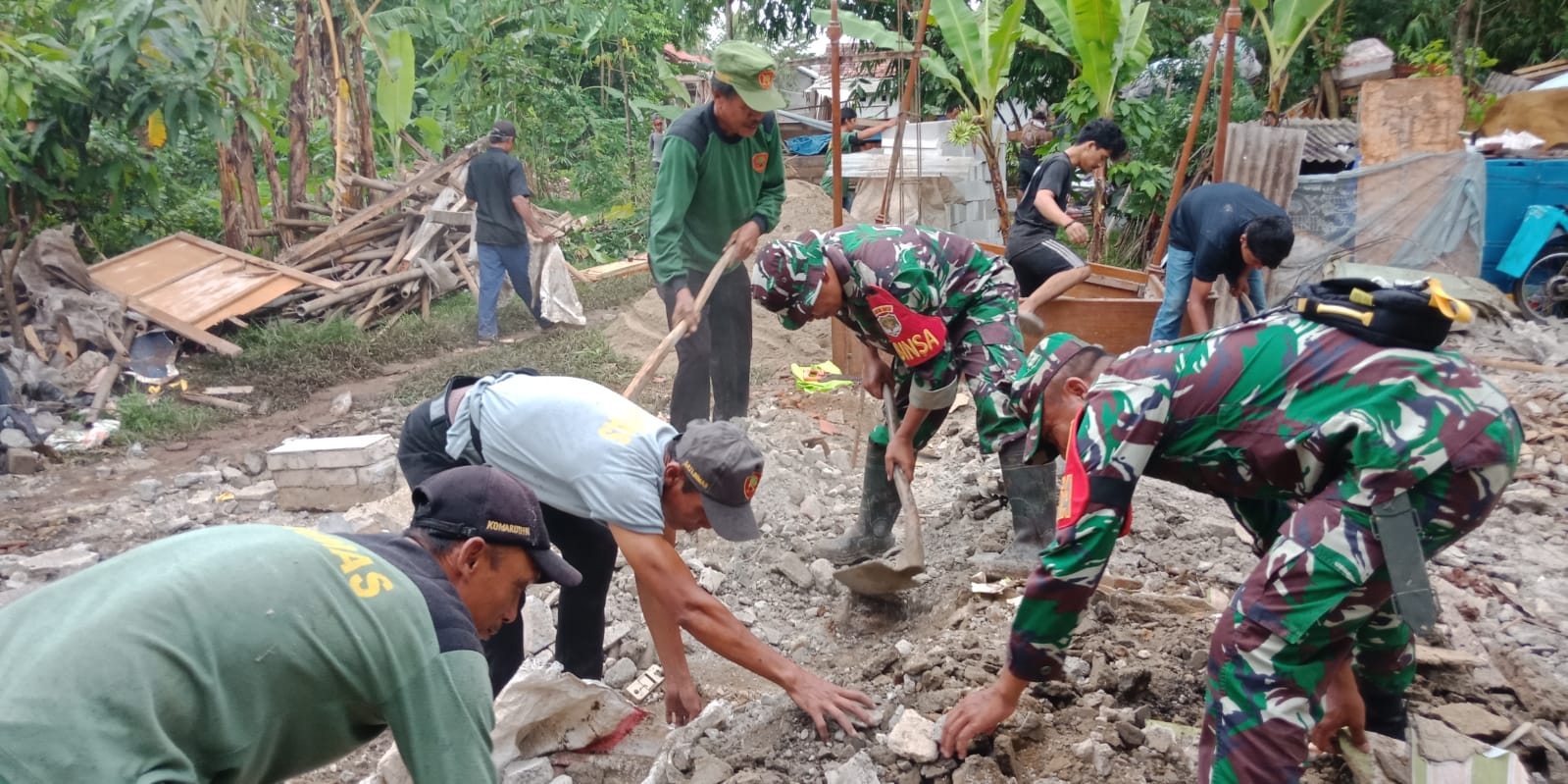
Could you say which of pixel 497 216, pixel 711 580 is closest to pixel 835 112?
pixel 711 580

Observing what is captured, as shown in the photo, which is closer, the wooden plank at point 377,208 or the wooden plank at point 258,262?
the wooden plank at point 258,262

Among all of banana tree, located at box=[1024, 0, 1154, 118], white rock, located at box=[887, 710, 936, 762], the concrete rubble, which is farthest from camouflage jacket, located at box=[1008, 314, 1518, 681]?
banana tree, located at box=[1024, 0, 1154, 118]

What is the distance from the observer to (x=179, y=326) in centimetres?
763

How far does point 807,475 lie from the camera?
532cm

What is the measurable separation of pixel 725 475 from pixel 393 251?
8.31 metres

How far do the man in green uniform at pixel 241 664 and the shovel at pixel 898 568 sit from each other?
2020mm

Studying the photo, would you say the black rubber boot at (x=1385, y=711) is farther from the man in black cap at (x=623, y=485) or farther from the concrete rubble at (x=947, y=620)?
the man in black cap at (x=623, y=485)

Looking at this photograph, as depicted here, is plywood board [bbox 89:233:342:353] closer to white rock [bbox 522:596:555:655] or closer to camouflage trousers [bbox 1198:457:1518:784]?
white rock [bbox 522:596:555:655]

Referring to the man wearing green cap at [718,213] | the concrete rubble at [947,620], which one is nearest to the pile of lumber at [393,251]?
the concrete rubble at [947,620]

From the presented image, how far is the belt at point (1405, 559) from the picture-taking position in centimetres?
174

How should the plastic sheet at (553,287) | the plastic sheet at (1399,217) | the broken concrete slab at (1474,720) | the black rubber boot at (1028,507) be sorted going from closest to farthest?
the broken concrete slab at (1474,720) → the black rubber boot at (1028,507) → the plastic sheet at (1399,217) → the plastic sheet at (553,287)

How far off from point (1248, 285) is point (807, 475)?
2.67 metres

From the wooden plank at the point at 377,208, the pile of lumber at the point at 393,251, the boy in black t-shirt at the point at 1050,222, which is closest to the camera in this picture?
the boy in black t-shirt at the point at 1050,222

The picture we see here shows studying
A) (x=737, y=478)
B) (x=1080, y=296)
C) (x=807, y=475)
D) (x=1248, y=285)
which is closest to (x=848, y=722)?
(x=737, y=478)
